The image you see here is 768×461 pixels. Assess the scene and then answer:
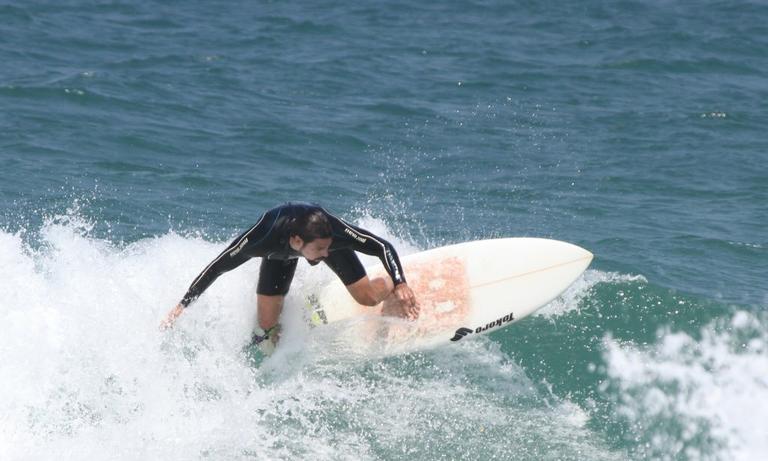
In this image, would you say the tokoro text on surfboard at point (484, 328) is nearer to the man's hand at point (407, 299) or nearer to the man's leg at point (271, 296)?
→ the man's hand at point (407, 299)

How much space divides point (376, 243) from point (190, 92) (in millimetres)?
9504

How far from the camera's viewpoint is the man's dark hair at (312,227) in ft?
21.8

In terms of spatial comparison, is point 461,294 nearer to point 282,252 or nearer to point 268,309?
point 268,309

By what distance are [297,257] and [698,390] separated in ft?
11.3

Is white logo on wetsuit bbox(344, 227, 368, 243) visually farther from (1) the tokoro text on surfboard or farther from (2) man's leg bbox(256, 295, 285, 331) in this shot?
(1) the tokoro text on surfboard

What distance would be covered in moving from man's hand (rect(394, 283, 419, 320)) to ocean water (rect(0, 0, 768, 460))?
0.55 m

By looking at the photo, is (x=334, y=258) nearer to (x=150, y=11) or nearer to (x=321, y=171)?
(x=321, y=171)

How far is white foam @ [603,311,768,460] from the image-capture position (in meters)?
7.66

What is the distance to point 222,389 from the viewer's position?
7.64 metres

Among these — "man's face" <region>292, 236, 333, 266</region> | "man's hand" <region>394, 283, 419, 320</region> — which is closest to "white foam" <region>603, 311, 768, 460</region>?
"man's hand" <region>394, 283, 419, 320</region>

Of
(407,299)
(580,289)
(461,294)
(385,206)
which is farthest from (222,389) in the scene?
(385,206)

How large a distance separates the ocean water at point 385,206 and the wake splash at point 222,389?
0.08ft

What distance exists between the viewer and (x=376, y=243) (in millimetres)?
7383

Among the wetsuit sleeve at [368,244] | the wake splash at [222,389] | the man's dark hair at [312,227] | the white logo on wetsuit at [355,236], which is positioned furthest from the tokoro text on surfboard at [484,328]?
the man's dark hair at [312,227]
